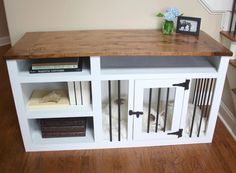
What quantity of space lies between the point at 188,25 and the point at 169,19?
0.15 metres

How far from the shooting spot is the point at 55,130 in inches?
73.0

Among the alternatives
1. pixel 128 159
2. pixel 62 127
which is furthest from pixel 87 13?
pixel 128 159

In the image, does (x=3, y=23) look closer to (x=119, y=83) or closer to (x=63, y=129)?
(x=63, y=129)

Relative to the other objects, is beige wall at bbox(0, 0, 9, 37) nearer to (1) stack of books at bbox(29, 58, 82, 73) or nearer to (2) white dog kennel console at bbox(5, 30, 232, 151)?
(2) white dog kennel console at bbox(5, 30, 232, 151)

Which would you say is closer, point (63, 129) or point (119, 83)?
point (119, 83)

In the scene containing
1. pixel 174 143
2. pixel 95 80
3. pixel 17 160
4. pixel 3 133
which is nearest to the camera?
pixel 95 80

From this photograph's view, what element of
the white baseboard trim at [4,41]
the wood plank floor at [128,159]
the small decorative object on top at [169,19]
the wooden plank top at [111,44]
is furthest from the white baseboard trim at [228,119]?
the white baseboard trim at [4,41]

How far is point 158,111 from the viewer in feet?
5.80

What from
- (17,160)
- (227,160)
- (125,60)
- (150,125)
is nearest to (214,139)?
(227,160)

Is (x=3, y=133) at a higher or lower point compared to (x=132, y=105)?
lower

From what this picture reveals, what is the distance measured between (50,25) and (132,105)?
0.89 m

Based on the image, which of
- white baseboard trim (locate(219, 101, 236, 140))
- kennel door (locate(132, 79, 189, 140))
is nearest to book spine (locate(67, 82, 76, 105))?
kennel door (locate(132, 79, 189, 140))

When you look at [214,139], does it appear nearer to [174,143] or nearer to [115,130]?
[174,143]

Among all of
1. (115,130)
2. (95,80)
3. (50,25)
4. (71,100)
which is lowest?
(115,130)
